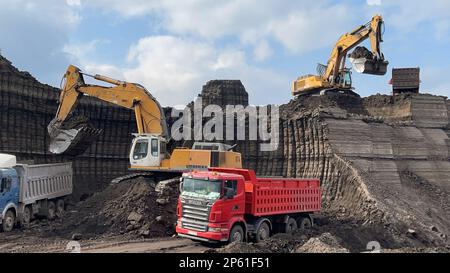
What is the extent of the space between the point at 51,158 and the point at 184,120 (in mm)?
7917

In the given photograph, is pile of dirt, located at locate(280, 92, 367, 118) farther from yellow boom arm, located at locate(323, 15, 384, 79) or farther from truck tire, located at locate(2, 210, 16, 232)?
truck tire, located at locate(2, 210, 16, 232)

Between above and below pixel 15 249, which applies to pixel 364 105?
above

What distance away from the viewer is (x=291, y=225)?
51.6ft

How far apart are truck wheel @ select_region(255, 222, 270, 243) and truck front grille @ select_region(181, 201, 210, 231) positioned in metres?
2.00

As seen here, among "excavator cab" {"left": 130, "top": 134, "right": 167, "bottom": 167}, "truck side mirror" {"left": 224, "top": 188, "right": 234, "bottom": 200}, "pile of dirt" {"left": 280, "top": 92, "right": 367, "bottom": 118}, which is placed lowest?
"truck side mirror" {"left": 224, "top": 188, "right": 234, "bottom": 200}

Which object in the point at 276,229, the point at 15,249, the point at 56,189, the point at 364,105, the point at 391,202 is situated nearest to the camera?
the point at 15,249

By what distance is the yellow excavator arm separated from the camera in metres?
19.0

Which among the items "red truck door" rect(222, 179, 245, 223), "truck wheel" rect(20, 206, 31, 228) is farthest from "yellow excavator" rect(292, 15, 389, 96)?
"truck wheel" rect(20, 206, 31, 228)

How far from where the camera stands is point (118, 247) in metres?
12.6

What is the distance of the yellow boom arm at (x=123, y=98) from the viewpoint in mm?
18938

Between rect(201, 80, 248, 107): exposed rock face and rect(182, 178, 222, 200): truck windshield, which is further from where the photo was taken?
rect(201, 80, 248, 107): exposed rock face

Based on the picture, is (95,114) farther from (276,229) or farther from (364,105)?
(364,105)

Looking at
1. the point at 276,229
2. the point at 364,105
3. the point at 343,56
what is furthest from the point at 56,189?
the point at 364,105
